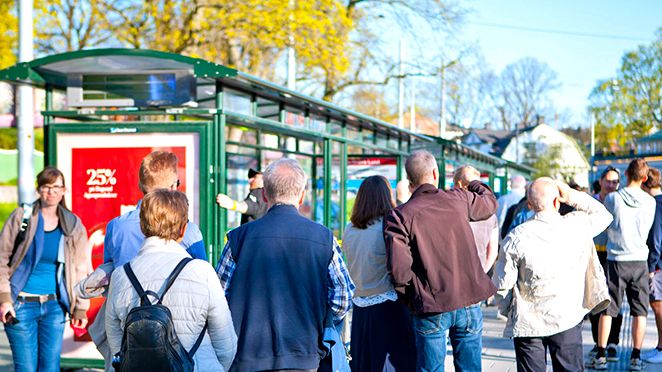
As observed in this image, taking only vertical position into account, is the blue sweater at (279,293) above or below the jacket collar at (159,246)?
below

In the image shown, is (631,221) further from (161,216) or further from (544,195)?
(161,216)

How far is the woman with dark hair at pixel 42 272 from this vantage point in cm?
579

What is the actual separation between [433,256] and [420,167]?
0.57 metres

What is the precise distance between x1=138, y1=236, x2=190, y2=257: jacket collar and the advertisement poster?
388 centimetres

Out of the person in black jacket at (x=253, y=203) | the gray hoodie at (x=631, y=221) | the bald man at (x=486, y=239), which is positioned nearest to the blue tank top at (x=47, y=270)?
the person in black jacket at (x=253, y=203)

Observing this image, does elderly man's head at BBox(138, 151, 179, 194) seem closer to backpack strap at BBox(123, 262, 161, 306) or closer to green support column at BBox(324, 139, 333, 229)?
backpack strap at BBox(123, 262, 161, 306)

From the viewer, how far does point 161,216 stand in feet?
12.4

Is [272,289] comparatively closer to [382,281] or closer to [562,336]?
[382,281]

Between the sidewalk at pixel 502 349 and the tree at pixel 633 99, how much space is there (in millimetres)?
51803

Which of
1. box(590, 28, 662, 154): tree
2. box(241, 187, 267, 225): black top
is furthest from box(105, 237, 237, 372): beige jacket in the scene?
box(590, 28, 662, 154): tree

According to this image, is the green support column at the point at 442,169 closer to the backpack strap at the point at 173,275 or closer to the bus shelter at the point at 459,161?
the bus shelter at the point at 459,161

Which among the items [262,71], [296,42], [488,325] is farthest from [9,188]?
[488,325]

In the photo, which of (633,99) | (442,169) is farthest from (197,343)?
(633,99)

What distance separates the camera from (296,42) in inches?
658
